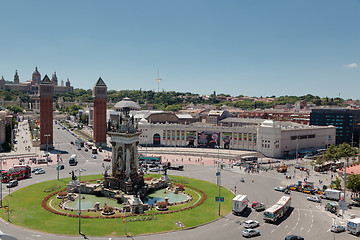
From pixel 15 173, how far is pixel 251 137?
7550 cm

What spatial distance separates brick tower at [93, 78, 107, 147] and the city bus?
1907 inches

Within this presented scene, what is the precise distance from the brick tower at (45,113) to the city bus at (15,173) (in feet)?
129

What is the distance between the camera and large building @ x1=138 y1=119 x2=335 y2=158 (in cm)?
10750

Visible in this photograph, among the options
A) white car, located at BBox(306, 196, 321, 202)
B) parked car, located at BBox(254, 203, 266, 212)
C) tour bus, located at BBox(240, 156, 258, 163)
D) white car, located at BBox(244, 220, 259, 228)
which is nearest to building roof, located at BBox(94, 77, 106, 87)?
tour bus, located at BBox(240, 156, 258, 163)

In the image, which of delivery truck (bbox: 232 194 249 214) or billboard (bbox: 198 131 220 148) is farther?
billboard (bbox: 198 131 220 148)

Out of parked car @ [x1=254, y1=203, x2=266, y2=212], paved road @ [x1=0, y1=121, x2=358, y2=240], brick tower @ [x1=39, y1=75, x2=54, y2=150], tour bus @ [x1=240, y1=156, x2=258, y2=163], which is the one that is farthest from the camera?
brick tower @ [x1=39, y1=75, x2=54, y2=150]

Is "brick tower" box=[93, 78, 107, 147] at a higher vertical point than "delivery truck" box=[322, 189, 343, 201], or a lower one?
higher

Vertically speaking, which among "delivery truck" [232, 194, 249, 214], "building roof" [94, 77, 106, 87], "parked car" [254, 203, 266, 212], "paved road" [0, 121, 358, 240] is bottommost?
"paved road" [0, 121, 358, 240]

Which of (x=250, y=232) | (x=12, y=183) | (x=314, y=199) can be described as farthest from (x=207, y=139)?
(x=250, y=232)

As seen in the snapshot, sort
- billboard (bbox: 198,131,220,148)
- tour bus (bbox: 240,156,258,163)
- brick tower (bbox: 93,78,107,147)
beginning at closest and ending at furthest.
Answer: tour bus (bbox: 240,156,258,163) → brick tower (bbox: 93,78,107,147) → billboard (bbox: 198,131,220,148)

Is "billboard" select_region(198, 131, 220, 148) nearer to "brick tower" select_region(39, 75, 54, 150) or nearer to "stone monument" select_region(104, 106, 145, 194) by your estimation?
"brick tower" select_region(39, 75, 54, 150)

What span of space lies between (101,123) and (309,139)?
76.7 m

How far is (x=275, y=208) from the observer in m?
45.9

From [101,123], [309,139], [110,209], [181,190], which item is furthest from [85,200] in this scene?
[309,139]
